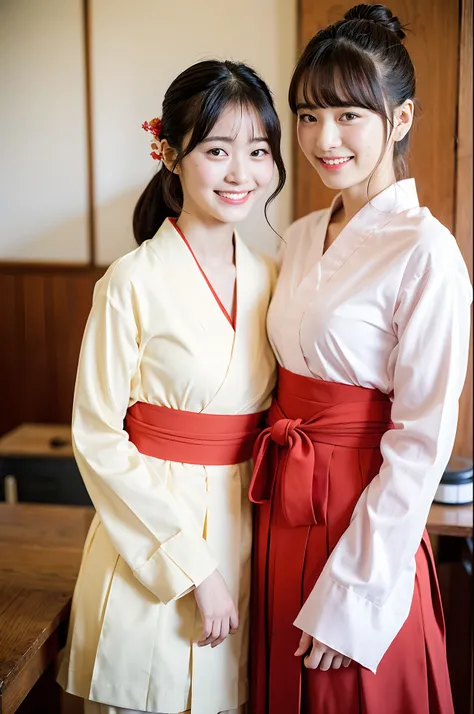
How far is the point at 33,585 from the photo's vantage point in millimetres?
1904

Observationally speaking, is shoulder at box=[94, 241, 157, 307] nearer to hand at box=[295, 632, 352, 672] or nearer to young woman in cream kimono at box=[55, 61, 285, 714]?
young woman in cream kimono at box=[55, 61, 285, 714]

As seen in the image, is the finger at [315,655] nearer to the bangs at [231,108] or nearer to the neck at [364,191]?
the neck at [364,191]

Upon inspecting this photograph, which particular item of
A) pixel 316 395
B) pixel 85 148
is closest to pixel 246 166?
pixel 316 395

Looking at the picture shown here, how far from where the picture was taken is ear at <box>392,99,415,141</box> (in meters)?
1.55

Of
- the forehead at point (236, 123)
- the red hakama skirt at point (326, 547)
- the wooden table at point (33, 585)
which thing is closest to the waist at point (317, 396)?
the red hakama skirt at point (326, 547)

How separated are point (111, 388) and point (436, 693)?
3.18ft

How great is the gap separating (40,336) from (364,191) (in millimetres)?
1587

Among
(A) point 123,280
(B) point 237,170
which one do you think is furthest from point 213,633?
(B) point 237,170

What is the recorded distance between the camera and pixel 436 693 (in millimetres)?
1598

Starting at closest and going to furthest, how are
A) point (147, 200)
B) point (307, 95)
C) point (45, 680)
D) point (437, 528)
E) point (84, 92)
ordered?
1. point (307, 95)
2. point (147, 200)
3. point (437, 528)
4. point (45, 680)
5. point (84, 92)

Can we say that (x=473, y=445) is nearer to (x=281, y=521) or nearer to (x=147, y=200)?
(x=281, y=521)

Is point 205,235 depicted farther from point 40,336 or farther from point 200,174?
point 40,336

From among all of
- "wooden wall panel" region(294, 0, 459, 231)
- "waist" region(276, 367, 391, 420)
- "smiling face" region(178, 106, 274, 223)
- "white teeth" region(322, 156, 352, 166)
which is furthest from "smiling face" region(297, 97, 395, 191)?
"wooden wall panel" region(294, 0, 459, 231)

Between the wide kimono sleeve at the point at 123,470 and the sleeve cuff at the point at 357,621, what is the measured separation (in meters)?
0.25
